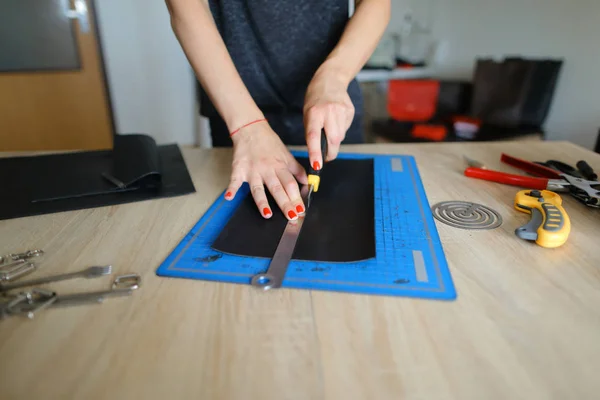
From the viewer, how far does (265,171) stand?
66cm

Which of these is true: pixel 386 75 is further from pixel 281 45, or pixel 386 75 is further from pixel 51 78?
pixel 51 78

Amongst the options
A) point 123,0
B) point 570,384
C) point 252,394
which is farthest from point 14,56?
point 570,384

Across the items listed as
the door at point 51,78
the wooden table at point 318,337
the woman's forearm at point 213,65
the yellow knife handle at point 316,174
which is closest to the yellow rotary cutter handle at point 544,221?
the wooden table at point 318,337

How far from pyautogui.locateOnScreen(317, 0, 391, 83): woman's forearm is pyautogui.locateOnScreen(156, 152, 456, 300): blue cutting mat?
320 millimetres

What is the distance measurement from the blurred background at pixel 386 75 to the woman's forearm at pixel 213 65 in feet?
4.43

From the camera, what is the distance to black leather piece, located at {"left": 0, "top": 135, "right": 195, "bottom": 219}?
0.62 m

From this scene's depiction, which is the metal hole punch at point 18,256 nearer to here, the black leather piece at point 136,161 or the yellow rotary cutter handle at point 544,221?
the black leather piece at point 136,161

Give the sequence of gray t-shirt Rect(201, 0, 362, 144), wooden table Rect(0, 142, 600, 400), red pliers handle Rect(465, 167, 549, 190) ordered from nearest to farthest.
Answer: wooden table Rect(0, 142, 600, 400), red pliers handle Rect(465, 167, 549, 190), gray t-shirt Rect(201, 0, 362, 144)

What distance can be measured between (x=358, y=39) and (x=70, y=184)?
0.59 m

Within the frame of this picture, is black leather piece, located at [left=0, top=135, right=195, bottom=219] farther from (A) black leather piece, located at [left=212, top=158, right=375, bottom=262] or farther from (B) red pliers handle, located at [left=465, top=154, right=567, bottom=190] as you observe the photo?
(B) red pliers handle, located at [left=465, top=154, right=567, bottom=190]

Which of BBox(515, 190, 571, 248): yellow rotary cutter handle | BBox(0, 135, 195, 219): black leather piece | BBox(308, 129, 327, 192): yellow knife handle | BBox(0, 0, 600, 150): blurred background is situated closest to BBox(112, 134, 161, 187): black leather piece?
BBox(0, 135, 195, 219): black leather piece

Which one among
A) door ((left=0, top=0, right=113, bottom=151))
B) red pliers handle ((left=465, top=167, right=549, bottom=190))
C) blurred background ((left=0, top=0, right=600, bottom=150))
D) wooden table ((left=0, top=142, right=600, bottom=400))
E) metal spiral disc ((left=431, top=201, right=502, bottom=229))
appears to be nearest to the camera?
wooden table ((left=0, top=142, right=600, bottom=400))

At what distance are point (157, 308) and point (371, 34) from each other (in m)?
0.68

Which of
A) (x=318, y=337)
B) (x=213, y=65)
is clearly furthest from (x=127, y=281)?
(x=213, y=65)
